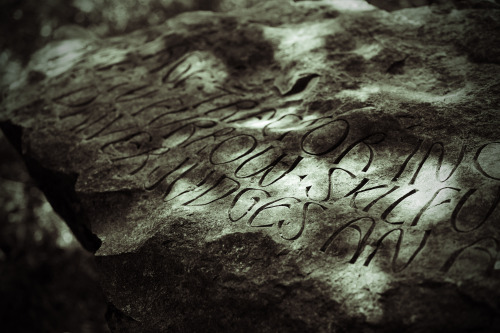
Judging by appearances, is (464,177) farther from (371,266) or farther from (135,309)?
(135,309)

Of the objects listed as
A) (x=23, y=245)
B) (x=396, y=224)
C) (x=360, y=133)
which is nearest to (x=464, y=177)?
(x=396, y=224)

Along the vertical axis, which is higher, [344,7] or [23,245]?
[344,7]

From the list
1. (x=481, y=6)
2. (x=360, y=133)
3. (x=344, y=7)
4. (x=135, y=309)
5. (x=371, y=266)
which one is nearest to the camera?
(x=371, y=266)

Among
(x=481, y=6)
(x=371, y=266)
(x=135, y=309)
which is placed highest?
(x=481, y=6)

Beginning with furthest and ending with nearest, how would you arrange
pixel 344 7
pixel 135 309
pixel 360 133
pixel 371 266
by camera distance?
pixel 344 7, pixel 360 133, pixel 135 309, pixel 371 266

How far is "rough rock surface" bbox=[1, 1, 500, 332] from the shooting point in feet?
4.46

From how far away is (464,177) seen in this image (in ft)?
5.06

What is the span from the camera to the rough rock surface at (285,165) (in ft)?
4.46

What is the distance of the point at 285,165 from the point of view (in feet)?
6.18

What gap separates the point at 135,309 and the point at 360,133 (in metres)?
1.33

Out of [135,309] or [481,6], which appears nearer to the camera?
[135,309]

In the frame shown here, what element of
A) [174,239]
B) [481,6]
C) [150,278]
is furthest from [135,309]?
[481,6]

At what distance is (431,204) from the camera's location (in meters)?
1.50

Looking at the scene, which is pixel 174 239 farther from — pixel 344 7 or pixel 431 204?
pixel 344 7
